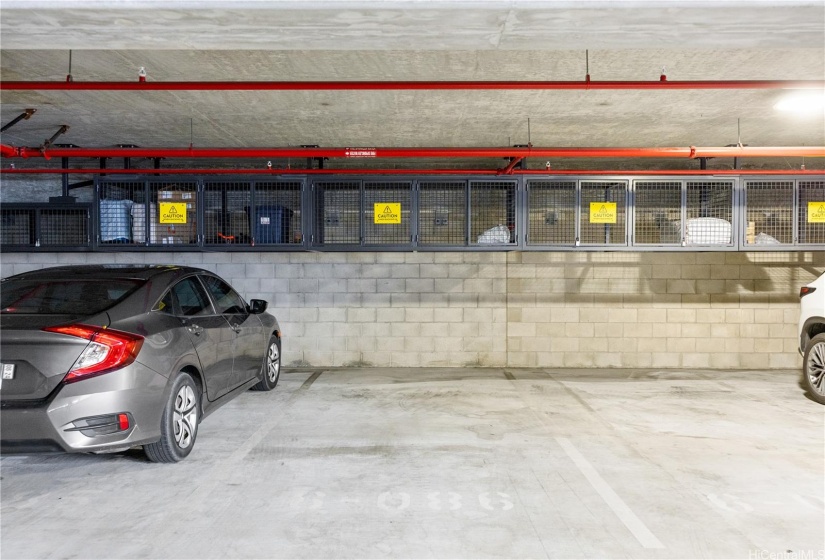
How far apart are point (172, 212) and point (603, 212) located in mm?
5177

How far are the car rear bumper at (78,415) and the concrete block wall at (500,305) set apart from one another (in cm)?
413

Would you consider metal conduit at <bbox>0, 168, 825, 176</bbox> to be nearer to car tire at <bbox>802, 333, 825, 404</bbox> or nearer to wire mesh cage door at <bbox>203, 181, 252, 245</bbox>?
wire mesh cage door at <bbox>203, 181, 252, 245</bbox>

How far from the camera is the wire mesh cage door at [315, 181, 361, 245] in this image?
6.26m

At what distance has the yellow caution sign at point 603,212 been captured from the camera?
6078 mm

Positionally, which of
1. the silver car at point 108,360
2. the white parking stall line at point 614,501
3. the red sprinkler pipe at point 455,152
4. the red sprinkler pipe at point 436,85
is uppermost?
the red sprinkler pipe at point 436,85

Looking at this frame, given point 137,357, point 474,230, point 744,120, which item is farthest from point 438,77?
point 744,120

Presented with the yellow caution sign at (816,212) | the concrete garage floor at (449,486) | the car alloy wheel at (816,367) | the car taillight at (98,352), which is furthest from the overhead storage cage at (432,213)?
the car taillight at (98,352)

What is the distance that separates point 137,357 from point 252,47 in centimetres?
198

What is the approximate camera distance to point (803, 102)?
4.62 m

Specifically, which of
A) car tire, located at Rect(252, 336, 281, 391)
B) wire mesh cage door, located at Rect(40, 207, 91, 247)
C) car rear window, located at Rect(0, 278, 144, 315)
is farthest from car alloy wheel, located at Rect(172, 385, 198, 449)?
wire mesh cage door, located at Rect(40, 207, 91, 247)

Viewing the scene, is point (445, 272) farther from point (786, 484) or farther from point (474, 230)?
point (786, 484)

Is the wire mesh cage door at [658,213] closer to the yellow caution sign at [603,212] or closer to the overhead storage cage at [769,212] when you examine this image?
the yellow caution sign at [603,212]

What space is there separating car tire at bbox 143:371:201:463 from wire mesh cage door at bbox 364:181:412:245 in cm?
303

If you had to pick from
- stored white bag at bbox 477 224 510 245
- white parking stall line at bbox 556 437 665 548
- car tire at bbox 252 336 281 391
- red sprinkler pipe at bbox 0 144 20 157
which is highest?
red sprinkler pipe at bbox 0 144 20 157
